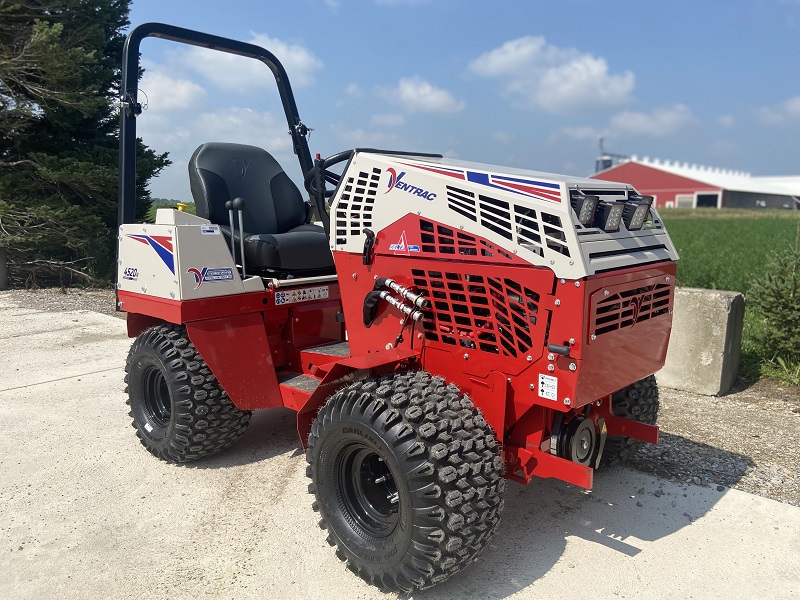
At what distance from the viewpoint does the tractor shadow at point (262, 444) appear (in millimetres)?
4090

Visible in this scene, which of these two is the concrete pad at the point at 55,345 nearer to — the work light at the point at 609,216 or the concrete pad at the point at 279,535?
the concrete pad at the point at 279,535

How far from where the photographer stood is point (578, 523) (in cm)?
333

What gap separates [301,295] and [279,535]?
5.09 ft

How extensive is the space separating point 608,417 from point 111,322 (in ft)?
23.5

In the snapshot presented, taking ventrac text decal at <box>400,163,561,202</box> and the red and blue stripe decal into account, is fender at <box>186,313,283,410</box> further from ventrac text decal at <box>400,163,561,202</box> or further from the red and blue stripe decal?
ventrac text decal at <box>400,163,561,202</box>

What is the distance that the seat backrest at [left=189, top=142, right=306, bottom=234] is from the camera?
4.38 metres

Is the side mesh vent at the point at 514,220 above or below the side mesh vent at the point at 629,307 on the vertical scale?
above

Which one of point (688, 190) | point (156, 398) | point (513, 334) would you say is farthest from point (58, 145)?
point (688, 190)

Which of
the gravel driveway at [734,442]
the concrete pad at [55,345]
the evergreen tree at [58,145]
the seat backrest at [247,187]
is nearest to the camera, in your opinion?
the gravel driveway at [734,442]

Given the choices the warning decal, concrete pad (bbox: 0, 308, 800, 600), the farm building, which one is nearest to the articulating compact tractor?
the warning decal

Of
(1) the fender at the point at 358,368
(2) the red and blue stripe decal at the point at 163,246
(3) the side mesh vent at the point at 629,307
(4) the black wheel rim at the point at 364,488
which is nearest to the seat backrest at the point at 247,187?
A: (2) the red and blue stripe decal at the point at 163,246

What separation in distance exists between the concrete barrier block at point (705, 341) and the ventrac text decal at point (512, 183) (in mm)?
3121

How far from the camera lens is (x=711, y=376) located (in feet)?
17.4

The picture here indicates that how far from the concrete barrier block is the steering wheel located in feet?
10.3
